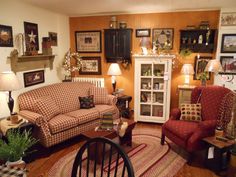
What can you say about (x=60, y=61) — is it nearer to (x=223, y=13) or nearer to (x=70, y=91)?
(x=70, y=91)

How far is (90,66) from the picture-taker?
5.20m

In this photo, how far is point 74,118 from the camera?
3.50 meters

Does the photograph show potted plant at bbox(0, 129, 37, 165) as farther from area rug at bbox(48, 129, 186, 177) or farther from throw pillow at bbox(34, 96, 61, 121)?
throw pillow at bbox(34, 96, 61, 121)

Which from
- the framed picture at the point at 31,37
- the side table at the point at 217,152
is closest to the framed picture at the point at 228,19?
the side table at the point at 217,152

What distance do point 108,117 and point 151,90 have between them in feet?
5.51

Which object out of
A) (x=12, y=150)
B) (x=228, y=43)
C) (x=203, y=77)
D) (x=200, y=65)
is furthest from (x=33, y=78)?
(x=228, y=43)

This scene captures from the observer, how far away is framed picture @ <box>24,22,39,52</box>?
12.3ft

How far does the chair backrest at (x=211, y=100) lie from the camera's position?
324 cm

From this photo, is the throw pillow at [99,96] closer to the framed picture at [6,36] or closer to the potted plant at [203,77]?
the framed picture at [6,36]

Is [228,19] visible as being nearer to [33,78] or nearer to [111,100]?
[111,100]

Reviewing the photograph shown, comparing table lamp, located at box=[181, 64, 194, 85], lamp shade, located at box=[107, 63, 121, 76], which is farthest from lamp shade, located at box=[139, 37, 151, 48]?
table lamp, located at box=[181, 64, 194, 85]

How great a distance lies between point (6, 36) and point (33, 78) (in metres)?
0.95

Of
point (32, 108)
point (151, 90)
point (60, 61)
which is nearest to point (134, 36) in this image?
point (151, 90)

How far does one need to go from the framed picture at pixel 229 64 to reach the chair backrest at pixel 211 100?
1.06 metres
